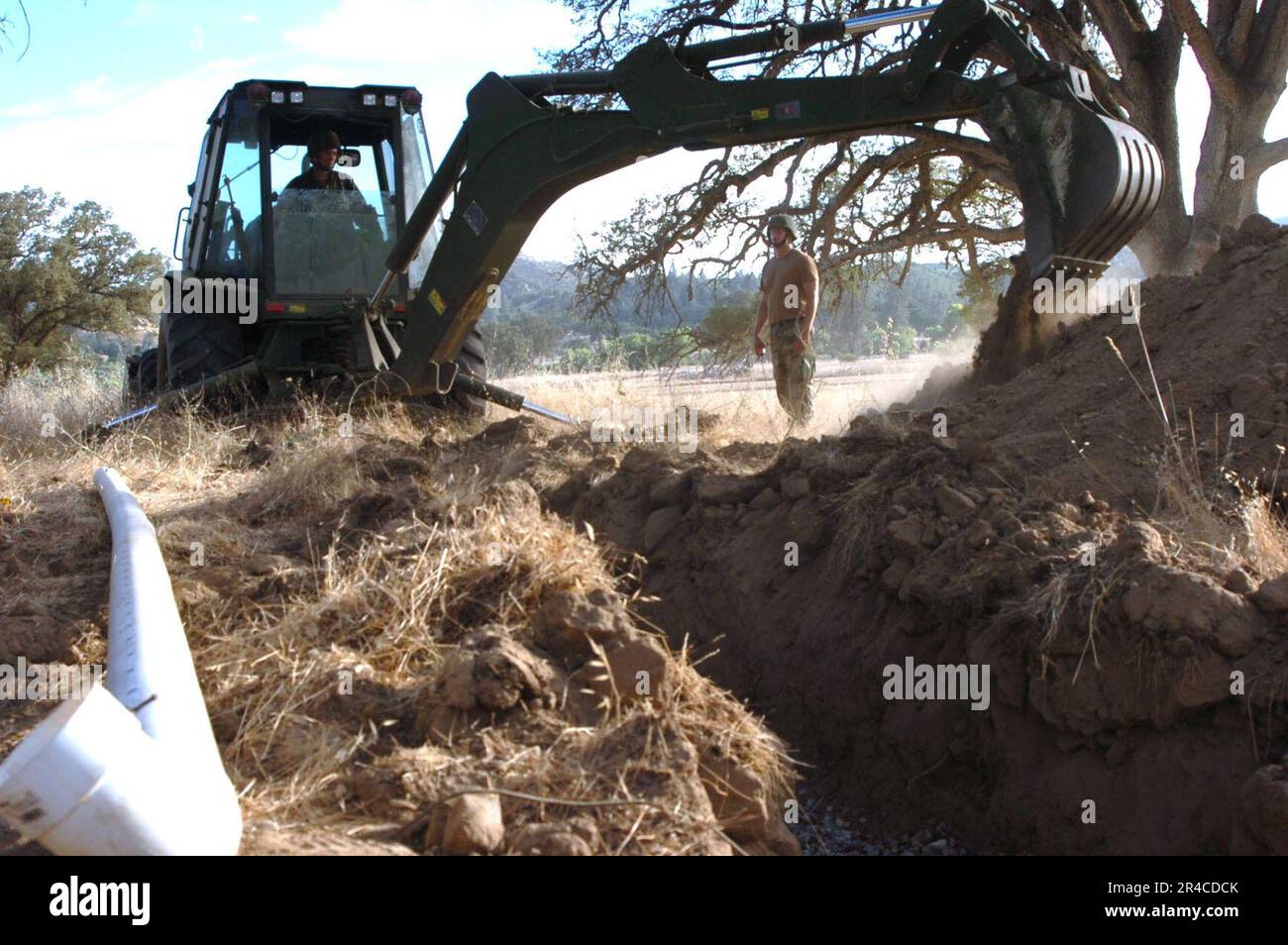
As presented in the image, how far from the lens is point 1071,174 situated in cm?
637

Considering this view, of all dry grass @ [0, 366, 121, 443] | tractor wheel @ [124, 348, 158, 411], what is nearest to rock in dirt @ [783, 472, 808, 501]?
dry grass @ [0, 366, 121, 443]

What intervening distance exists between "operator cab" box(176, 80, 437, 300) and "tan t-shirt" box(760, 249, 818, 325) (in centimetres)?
318

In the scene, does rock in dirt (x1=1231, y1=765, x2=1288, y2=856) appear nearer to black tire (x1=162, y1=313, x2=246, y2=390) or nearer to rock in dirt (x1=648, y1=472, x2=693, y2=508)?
rock in dirt (x1=648, y1=472, x2=693, y2=508)

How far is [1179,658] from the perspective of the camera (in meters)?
4.26

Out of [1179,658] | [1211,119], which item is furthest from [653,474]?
[1211,119]

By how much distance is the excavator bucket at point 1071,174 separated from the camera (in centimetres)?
→ 621

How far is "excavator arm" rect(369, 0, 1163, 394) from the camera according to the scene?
6.39m

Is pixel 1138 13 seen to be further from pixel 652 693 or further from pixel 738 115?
pixel 652 693

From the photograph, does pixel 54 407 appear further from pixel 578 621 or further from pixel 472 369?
pixel 578 621

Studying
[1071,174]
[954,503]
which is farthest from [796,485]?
[1071,174]

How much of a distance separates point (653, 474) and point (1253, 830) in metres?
3.71

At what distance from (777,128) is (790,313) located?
2.38 metres

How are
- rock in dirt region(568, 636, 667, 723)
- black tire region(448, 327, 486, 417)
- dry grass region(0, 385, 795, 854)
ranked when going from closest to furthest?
1. dry grass region(0, 385, 795, 854)
2. rock in dirt region(568, 636, 667, 723)
3. black tire region(448, 327, 486, 417)

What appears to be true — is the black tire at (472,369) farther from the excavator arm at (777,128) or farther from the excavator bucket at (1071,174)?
the excavator bucket at (1071,174)
